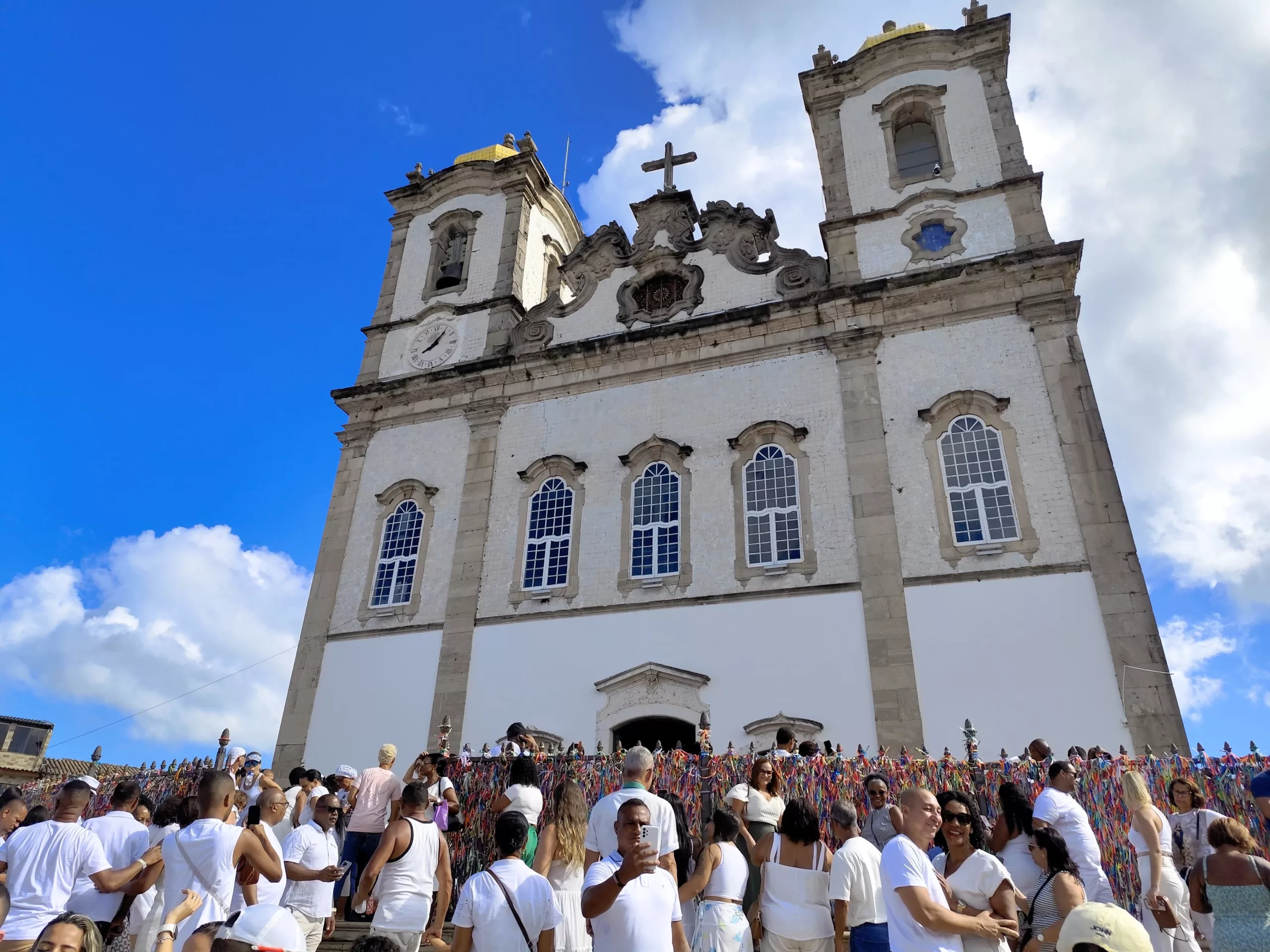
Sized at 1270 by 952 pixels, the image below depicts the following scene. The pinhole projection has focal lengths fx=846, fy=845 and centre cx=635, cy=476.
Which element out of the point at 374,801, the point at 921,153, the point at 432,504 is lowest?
the point at 374,801

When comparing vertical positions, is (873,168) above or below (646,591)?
above

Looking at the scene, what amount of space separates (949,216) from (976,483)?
245 inches

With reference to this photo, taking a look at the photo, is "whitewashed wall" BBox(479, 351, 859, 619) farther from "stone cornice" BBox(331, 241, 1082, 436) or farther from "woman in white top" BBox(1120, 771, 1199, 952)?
"woman in white top" BBox(1120, 771, 1199, 952)

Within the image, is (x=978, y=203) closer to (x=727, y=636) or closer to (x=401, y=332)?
(x=727, y=636)

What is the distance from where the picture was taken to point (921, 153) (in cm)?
1923

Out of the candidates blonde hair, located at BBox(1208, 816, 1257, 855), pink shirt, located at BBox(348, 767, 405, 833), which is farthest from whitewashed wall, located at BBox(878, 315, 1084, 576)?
pink shirt, located at BBox(348, 767, 405, 833)

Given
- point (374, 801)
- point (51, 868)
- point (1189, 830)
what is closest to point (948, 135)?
point (1189, 830)

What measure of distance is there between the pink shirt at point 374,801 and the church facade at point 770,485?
640 centimetres

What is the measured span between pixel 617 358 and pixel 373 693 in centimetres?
848

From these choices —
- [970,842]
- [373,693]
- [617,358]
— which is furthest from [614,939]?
[617,358]

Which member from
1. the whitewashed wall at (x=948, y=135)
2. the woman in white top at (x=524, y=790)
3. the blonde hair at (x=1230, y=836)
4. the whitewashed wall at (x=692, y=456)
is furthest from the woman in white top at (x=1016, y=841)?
the whitewashed wall at (x=948, y=135)

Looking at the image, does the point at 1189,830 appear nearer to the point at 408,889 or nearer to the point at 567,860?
the point at 567,860

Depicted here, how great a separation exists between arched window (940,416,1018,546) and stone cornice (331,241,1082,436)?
7.97ft

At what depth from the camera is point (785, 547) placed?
15.0 m
